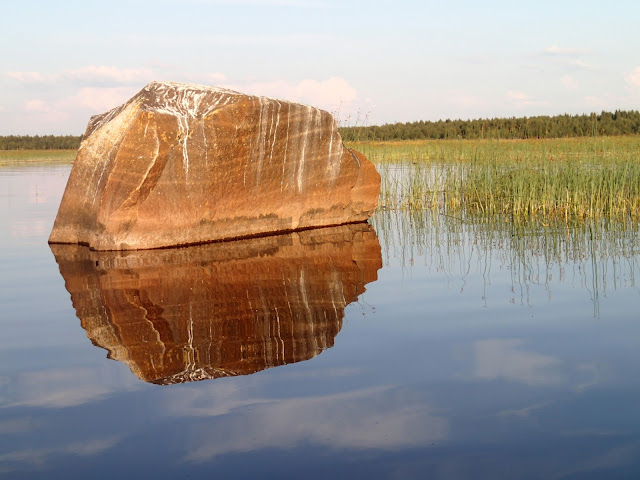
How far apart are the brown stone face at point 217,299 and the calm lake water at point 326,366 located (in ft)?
0.07

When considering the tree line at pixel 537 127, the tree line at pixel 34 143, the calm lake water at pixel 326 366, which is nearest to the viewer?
the calm lake water at pixel 326 366

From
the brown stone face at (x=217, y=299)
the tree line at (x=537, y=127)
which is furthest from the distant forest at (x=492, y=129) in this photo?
the brown stone face at (x=217, y=299)

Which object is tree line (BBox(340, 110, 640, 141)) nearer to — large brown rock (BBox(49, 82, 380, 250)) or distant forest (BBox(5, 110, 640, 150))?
distant forest (BBox(5, 110, 640, 150))

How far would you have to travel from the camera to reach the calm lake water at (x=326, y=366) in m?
2.62

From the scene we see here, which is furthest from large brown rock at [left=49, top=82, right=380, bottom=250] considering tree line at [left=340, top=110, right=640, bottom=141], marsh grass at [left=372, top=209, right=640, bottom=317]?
tree line at [left=340, top=110, right=640, bottom=141]

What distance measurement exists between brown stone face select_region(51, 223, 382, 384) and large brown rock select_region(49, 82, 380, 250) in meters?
0.24

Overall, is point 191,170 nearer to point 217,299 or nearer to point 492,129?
point 217,299

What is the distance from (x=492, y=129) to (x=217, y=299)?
2359cm

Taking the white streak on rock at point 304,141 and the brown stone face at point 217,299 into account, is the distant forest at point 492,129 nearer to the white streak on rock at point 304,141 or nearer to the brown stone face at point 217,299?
the white streak on rock at point 304,141

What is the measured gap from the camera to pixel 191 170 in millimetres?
7316

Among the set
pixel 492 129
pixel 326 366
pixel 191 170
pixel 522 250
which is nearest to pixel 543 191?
pixel 522 250

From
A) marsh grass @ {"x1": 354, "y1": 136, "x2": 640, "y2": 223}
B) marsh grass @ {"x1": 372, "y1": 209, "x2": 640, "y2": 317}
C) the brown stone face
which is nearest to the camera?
the brown stone face

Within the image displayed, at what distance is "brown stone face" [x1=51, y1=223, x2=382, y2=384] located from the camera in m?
3.80

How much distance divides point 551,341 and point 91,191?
4.83 metres
